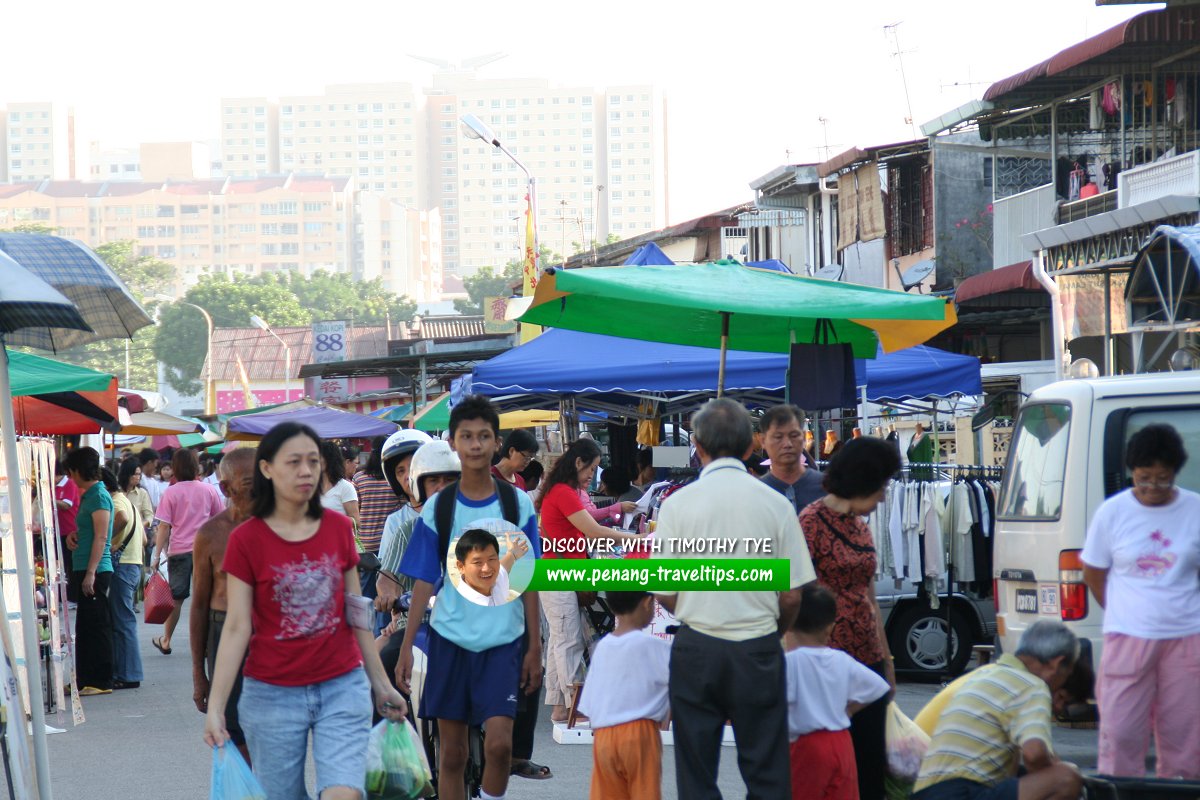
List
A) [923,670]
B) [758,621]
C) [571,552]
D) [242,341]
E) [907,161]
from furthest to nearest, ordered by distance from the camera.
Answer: [242,341]
[907,161]
[923,670]
[571,552]
[758,621]

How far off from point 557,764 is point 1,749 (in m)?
3.13

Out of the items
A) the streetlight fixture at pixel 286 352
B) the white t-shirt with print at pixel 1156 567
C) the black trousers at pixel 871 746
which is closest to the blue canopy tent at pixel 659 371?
the white t-shirt with print at pixel 1156 567

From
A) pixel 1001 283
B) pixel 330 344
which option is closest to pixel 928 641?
pixel 1001 283

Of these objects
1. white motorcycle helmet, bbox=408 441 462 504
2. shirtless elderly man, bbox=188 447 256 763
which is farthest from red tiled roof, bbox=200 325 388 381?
shirtless elderly man, bbox=188 447 256 763

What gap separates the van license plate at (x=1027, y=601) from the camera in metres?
7.97

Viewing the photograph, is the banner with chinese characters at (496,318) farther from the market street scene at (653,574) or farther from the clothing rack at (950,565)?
the clothing rack at (950,565)

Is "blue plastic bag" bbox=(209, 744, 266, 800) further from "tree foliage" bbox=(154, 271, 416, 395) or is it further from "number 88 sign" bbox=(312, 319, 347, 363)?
"tree foliage" bbox=(154, 271, 416, 395)

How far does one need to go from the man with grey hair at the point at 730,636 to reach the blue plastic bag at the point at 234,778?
1492 mm

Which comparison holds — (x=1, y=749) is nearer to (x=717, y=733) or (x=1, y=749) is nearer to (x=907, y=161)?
(x=717, y=733)

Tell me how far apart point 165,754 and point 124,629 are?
10.9 feet

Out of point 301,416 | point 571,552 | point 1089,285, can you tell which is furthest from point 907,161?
point 571,552

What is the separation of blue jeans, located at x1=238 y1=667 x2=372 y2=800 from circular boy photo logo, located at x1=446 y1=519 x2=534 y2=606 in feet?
2.99

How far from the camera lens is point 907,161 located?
27906mm

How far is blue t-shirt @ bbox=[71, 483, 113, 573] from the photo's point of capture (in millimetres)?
11445
